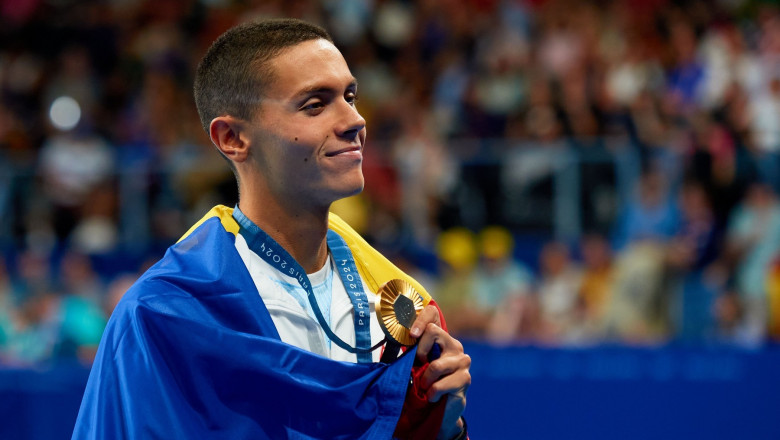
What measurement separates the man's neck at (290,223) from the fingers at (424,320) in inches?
14.9

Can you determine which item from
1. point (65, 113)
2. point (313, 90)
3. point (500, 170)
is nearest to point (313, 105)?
point (313, 90)

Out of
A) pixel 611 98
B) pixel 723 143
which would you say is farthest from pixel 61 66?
pixel 723 143

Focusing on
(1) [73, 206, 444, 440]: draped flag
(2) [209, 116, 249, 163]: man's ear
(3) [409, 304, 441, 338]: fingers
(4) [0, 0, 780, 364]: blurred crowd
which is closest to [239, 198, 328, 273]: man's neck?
(2) [209, 116, 249, 163]: man's ear

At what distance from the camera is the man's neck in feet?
8.74

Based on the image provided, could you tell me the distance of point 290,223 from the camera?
8.77 feet

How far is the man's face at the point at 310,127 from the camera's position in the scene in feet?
8.40

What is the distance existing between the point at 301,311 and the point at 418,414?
39 centimetres

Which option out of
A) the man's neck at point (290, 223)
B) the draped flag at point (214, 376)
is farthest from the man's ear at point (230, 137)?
the draped flag at point (214, 376)

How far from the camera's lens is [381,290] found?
8.04 ft

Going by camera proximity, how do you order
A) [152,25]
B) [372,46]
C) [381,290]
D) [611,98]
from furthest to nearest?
[152,25]
[372,46]
[611,98]
[381,290]

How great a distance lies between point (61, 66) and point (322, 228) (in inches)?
402

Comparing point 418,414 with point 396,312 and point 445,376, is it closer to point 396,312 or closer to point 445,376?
point 445,376

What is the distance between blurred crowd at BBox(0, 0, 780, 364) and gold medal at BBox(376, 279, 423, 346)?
5875 mm

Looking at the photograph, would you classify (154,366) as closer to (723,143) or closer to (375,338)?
(375,338)
